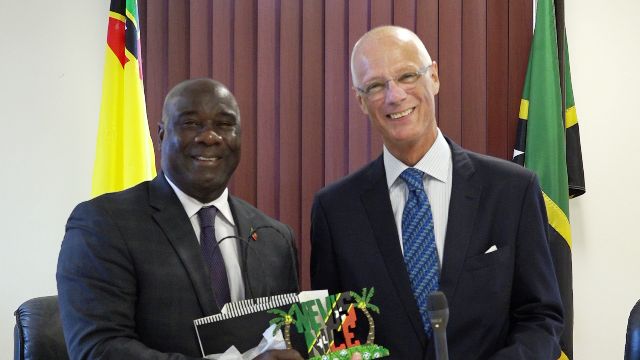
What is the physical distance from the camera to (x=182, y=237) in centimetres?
202

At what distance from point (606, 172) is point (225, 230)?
111 inches

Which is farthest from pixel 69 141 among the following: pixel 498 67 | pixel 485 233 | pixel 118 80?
pixel 485 233

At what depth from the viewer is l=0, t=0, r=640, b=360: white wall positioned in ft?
13.4

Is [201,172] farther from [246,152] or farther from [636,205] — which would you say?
[636,205]

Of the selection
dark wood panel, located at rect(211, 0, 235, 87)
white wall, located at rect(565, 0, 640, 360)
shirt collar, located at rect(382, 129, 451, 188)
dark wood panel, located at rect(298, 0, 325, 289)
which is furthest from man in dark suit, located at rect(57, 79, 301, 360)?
white wall, located at rect(565, 0, 640, 360)

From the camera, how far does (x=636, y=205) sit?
4.09 m

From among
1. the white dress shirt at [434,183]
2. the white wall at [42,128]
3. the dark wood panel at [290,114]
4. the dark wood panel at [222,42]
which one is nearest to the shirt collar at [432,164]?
the white dress shirt at [434,183]

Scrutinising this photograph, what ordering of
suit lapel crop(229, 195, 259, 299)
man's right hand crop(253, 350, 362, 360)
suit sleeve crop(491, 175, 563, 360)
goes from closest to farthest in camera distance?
man's right hand crop(253, 350, 362, 360), suit sleeve crop(491, 175, 563, 360), suit lapel crop(229, 195, 259, 299)

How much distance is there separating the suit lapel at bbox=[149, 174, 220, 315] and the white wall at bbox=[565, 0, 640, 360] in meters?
2.83

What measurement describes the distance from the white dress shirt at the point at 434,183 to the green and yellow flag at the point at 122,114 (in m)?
2.03

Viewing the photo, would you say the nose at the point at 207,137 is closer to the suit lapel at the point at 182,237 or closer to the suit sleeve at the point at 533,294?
the suit lapel at the point at 182,237

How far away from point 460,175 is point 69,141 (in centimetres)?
285

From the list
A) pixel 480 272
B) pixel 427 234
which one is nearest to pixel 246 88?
pixel 427 234

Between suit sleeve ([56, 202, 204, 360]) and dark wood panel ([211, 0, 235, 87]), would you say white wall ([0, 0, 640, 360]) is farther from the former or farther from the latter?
suit sleeve ([56, 202, 204, 360])
